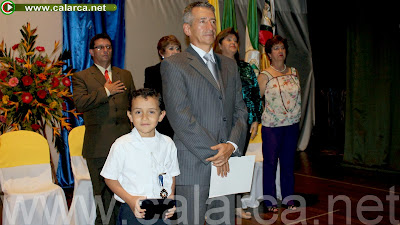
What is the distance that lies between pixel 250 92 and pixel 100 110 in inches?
46.7

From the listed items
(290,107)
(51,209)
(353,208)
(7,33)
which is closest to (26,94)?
(51,209)

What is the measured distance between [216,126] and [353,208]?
266cm

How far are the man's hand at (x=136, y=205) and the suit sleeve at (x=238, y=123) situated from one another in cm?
57

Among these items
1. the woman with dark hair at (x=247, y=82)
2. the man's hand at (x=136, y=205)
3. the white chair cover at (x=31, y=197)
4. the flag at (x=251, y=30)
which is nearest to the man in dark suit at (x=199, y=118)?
the man's hand at (x=136, y=205)

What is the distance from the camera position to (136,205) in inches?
81.3

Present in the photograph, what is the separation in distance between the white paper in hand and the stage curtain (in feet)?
14.6

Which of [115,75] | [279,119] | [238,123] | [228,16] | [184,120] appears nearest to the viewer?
[184,120]

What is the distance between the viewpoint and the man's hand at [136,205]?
2047mm

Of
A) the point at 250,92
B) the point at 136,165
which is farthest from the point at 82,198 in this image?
the point at 136,165

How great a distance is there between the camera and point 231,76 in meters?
2.43

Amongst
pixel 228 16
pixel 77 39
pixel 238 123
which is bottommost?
pixel 238 123

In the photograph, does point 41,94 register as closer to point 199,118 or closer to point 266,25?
point 199,118

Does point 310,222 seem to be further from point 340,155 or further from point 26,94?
point 340,155

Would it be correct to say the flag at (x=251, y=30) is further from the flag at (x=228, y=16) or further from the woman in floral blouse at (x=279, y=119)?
the woman in floral blouse at (x=279, y=119)
